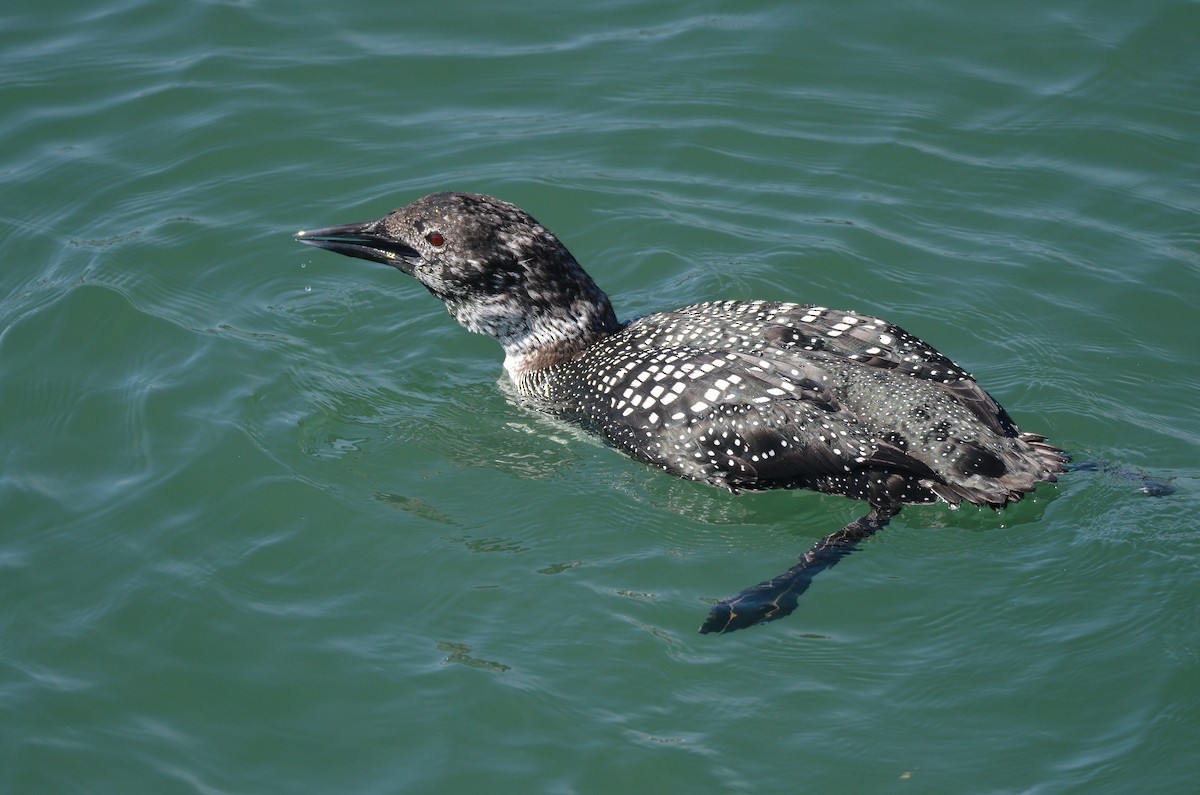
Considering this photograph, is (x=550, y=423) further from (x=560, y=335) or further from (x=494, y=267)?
(x=494, y=267)

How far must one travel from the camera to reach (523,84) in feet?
32.9

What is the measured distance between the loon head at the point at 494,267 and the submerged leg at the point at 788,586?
1921 mm

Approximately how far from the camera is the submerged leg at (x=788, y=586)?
19.1 ft

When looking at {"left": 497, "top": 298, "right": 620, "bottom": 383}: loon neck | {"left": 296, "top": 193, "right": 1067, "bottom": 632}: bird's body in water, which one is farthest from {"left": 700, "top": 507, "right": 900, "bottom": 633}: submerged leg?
{"left": 497, "top": 298, "right": 620, "bottom": 383}: loon neck

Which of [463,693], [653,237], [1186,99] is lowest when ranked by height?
[463,693]

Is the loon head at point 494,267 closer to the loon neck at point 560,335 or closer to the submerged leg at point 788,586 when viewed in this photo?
the loon neck at point 560,335

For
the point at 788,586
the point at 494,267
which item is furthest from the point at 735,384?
the point at 494,267

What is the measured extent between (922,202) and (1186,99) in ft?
7.38

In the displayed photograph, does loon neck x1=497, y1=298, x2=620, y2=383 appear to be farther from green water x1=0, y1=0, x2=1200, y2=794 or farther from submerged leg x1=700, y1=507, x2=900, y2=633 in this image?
submerged leg x1=700, y1=507, x2=900, y2=633

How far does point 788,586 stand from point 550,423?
188 centimetres

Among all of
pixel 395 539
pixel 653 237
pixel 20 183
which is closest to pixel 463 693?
pixel 395 539

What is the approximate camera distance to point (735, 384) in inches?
255

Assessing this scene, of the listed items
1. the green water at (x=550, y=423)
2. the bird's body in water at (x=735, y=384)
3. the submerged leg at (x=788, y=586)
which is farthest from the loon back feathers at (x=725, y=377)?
the green water at (x=550, y=423)

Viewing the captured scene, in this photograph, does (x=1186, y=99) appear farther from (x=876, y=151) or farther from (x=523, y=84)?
(x=523, y=84)
